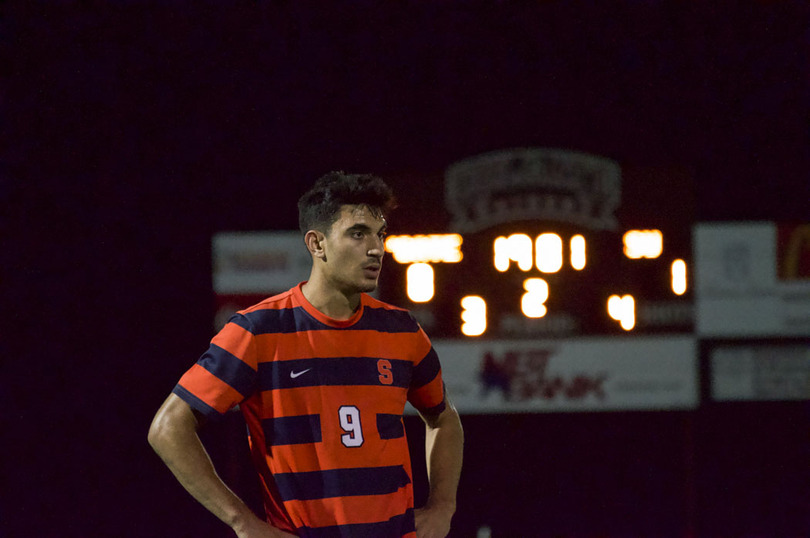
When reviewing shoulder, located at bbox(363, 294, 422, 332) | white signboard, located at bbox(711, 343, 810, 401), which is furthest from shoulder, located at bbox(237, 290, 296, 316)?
white signboard, located at bbox(711, 343, 810, 401)

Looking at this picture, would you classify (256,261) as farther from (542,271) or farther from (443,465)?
(443,465)

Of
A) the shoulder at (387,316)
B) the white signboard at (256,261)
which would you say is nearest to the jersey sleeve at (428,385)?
the shoulder at (387,316)

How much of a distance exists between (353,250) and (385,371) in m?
0.21

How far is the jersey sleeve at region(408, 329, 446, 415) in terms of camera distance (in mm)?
1421

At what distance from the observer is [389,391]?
4.33ft

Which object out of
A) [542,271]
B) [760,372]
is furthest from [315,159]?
[760,372]

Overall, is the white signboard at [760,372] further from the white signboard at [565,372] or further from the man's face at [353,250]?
the man's face at [353,250]

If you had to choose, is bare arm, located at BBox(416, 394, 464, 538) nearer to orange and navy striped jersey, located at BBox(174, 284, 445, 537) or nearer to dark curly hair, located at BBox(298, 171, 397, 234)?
orange and navy striped jersey, located at BBox(174, 284, 445, 537)

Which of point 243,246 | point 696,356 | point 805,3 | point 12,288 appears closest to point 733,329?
point 696,356

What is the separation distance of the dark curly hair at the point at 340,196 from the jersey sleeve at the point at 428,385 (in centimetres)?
25

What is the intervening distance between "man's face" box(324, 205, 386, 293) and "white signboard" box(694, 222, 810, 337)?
2.19 m

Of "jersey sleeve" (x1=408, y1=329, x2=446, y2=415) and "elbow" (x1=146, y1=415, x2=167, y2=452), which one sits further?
"jersey sleeve" (x1=408, y1=329, x2=446, y2=415)

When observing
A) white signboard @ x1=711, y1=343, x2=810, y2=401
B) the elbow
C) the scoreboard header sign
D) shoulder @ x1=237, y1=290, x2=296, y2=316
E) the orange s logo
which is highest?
the scoreboard header sign

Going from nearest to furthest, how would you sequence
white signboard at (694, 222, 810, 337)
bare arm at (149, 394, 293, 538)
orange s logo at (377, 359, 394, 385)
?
1. bare arm at (149, 394, 293, 538)
2. orange s logo at (377, 359, 394, 385)
3. white signboard at (694, 222, 810, 337)
